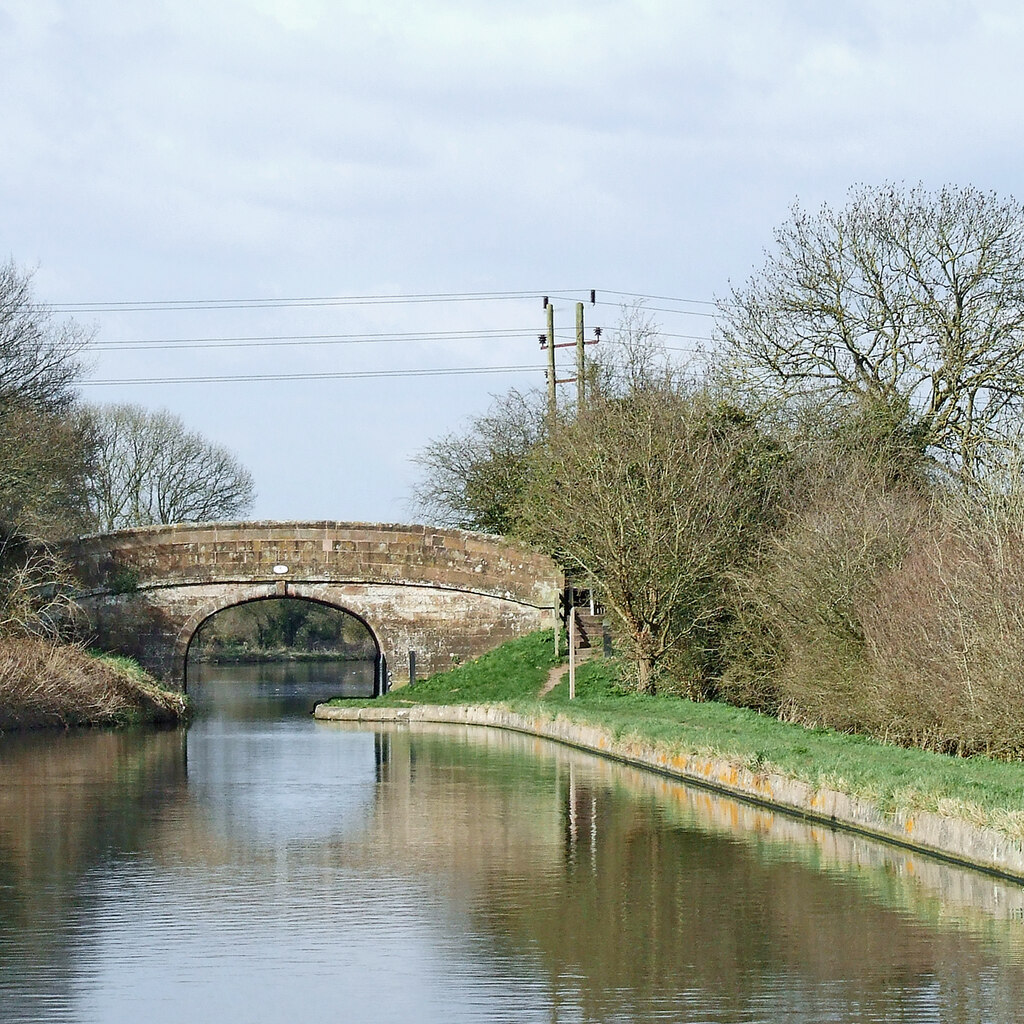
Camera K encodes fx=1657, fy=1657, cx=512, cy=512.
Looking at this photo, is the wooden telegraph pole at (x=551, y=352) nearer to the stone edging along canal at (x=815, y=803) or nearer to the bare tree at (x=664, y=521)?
the bare tree at (x=664, y=521)

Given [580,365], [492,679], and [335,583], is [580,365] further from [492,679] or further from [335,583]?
[492,679]

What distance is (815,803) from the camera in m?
16.5

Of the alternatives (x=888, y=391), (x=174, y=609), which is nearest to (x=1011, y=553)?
(x=888, y=391)

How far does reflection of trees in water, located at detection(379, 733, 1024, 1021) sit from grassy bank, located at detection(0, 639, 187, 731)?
16.9 meters

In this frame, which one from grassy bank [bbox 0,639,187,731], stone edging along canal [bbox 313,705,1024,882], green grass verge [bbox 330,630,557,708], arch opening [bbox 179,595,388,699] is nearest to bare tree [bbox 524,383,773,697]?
stone edging along canal [bbox 313,705,1024,882]

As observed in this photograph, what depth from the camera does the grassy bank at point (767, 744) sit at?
1417 centimetres

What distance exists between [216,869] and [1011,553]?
33.4 feet

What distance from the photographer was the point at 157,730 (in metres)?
34.5

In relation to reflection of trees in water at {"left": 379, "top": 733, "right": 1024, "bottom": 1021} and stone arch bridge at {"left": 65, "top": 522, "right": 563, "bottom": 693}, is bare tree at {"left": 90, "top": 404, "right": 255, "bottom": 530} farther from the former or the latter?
reflection of trees in water at {"left": 379, "top": 733, "right": 1024, "bottom": 1021}

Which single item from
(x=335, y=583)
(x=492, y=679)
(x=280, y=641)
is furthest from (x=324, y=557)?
(x=280, y=641)

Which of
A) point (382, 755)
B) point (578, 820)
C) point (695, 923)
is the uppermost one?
point (382, 755)

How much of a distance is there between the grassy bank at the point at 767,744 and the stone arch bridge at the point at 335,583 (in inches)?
116

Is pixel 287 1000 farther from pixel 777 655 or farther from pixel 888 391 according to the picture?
pixel 888 391

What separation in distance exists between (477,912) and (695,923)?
157 centimetres
